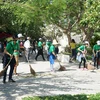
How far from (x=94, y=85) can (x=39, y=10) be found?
402 cm

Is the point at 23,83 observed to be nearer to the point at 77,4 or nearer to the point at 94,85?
the point at 94,85

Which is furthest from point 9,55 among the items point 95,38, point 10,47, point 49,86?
point 95,38

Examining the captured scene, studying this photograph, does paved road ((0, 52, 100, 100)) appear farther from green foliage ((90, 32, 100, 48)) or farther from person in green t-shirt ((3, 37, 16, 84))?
green foliage ((90, 32, 100, 48))

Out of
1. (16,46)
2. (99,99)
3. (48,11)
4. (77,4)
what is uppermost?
(77,4)

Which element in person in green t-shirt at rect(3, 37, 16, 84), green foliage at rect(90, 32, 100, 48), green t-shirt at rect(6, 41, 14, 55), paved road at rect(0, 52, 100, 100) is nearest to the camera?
paved road at rect(0, 52, 100, 100)

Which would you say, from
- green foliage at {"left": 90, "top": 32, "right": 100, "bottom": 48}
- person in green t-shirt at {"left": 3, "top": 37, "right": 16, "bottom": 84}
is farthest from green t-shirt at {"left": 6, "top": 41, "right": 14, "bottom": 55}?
green foliage at {"left": 90, "top": 32, "right": 100, "bottom": 48}

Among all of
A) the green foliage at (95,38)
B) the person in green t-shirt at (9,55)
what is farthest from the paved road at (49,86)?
the green foliage at (95,38)

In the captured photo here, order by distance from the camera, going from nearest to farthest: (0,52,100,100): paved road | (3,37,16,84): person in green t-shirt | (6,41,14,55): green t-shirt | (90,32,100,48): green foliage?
(0,52,100,100): paved road → (3,37,16,84): person in green t-shirt → (6,41,14,55): green t-shirt → (90,32,100,48): green foliage

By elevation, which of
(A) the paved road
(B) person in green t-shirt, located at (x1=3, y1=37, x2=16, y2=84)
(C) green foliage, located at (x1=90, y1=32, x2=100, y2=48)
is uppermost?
(C) green foliage, located at (x1=90, y1=32, x2=100, y2=48)

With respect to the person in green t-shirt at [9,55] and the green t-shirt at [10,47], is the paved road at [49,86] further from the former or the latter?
the green t-shirt at [10,47]

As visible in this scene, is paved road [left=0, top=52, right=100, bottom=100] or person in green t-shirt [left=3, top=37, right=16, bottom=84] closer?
paved road [left=0, top=52, right=100, bottom=100]

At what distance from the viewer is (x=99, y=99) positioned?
22.8 ft

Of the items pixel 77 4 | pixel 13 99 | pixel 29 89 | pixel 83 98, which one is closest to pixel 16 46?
pixel 29 89

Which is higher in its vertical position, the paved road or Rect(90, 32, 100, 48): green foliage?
Rect(90, 32, 100, 48): green foliage
